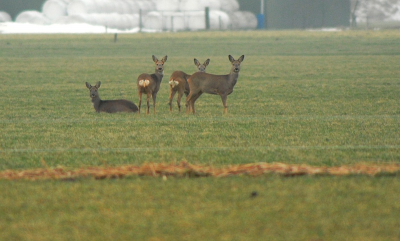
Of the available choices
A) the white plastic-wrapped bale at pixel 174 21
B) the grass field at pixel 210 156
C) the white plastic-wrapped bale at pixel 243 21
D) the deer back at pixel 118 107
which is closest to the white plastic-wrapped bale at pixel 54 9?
the white plastic-wrapped bale at pixel 174 21

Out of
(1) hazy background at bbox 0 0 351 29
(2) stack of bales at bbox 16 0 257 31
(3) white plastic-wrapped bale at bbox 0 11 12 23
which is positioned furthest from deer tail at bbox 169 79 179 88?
(1) hazy background at bbox 0 0 351 29

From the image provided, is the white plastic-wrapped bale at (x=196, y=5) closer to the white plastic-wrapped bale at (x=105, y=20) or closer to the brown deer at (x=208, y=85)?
the white plastic-wrapped bale at (x=105, y=20)

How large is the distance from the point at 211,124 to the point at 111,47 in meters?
37.5

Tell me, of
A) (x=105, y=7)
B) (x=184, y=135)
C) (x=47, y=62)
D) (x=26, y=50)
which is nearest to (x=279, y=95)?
(x=184, y=135)

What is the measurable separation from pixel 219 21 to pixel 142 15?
A: 850cm

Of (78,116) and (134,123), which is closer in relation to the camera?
(134,123)

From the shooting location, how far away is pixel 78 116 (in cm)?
1538

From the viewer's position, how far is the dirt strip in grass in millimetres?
8109

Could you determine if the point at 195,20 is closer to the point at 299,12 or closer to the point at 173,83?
the point at 299,12

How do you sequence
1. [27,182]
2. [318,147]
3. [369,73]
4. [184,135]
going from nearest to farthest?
[27,182], [318,147], [184,135], [369,73]

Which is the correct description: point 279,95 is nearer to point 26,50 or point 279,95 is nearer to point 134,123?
point 134,123

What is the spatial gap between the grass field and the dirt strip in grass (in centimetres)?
24

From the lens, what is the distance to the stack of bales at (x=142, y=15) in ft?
283

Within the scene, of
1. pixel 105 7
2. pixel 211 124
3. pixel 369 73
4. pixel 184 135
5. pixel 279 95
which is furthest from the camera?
pixel 105 7
